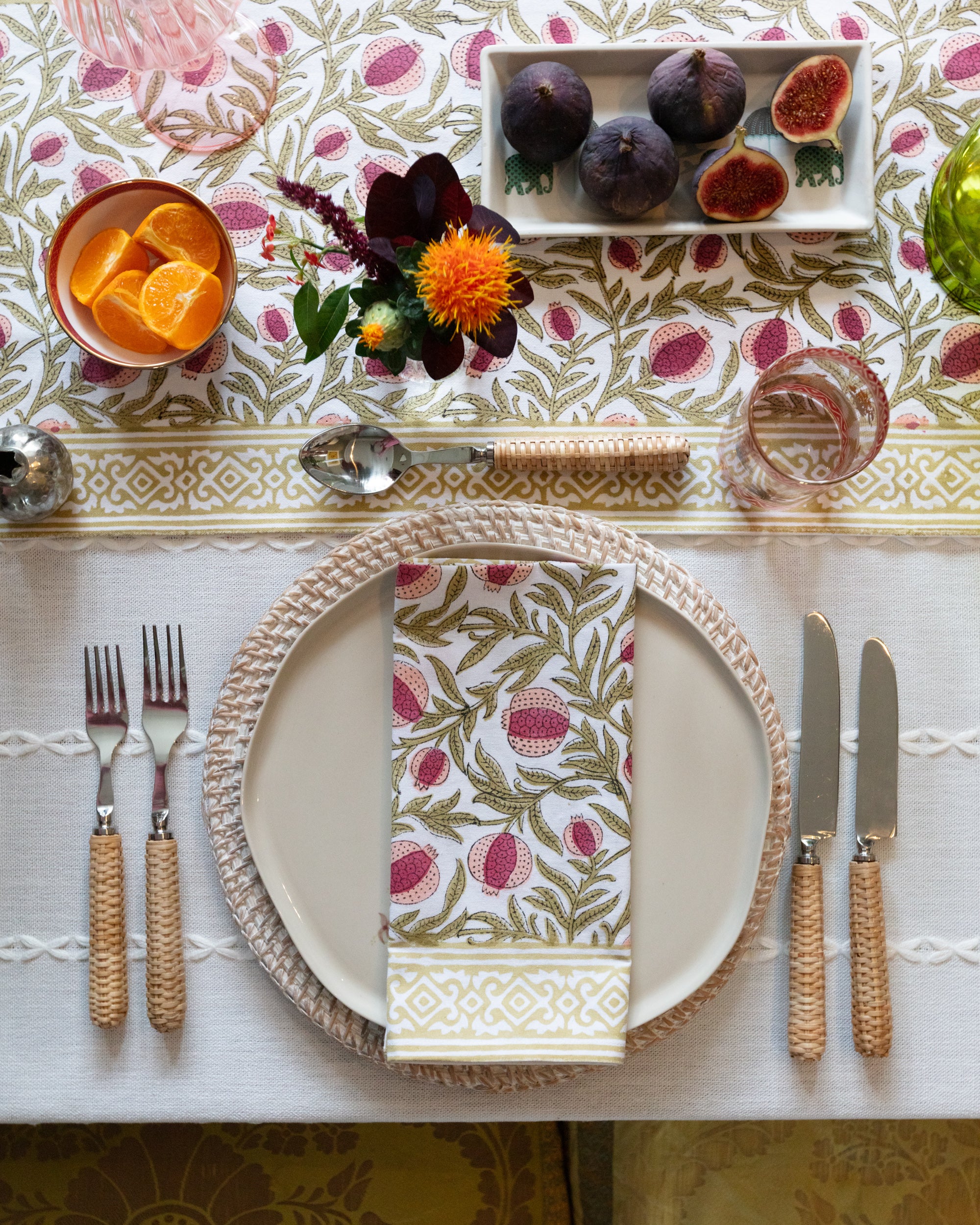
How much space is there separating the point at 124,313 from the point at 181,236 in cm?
9

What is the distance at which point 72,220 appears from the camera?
2.54ft

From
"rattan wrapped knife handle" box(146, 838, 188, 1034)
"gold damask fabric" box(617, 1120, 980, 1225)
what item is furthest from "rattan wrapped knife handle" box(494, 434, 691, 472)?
"gold damask fabric" box(617, 1120, 980, 1225)

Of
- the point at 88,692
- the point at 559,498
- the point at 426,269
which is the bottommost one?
the point at 88,692

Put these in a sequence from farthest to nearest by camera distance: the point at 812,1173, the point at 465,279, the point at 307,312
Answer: the point at 812,1173, the point at 307,312, the point at 465,279

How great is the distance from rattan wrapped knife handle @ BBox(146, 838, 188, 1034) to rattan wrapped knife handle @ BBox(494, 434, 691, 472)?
45cm

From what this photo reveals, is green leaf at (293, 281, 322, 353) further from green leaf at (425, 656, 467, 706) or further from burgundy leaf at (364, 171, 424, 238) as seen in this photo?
green leaf at (425, 656, 467, 706)

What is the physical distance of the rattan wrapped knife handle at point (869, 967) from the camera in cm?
76

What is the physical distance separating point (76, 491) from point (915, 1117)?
938mm

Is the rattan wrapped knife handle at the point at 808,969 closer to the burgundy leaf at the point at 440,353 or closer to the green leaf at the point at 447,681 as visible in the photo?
the green leaf at the point at 447,681

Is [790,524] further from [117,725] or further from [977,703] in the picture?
[117,725]

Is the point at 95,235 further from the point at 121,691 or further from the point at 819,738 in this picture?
the point at 819,738

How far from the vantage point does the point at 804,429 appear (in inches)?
31.4

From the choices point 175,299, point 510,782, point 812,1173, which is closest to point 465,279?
point 175,299

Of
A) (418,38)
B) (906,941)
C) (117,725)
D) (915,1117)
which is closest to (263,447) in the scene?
(117,725)
